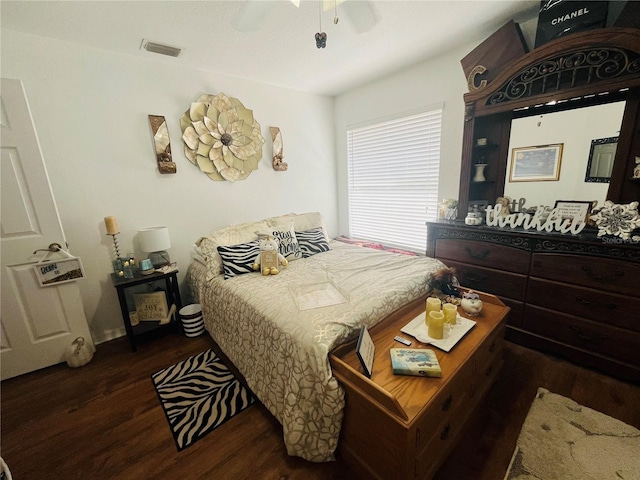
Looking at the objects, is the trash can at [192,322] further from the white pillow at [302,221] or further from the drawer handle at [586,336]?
the drawer handle at [586,336]

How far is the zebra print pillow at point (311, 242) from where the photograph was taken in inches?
105

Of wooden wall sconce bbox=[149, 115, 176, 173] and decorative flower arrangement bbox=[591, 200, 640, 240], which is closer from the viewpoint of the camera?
decorative flower arrangement bbox=[591, 200, 640, 240]

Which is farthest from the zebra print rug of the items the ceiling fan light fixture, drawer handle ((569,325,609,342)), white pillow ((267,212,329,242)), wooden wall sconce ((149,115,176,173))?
the ceiling fan light fixture

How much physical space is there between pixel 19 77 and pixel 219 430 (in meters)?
2.81

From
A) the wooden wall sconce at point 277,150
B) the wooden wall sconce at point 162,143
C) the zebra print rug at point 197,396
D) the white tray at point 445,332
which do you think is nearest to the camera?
the white tray at point 445,332

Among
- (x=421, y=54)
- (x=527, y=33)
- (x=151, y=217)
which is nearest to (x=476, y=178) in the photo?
(x=527, y=33)

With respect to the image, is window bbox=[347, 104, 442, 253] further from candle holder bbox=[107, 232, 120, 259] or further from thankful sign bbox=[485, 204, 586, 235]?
candle holder bbox=[107, 232, 120, 259]

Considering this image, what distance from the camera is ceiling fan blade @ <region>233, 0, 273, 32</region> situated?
54.5 inches

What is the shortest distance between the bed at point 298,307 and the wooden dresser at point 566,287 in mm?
452

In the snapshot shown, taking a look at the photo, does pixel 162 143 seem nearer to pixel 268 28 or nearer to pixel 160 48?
pixel 160 48

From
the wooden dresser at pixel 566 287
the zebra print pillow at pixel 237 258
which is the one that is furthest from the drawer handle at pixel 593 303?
the zebra print pillow at pixel 237 258

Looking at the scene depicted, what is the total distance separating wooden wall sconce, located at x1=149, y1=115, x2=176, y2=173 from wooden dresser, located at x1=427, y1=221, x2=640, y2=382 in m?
2.74

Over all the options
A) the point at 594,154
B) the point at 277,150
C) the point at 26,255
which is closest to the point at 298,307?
the point at 26,255

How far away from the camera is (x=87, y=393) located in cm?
181
